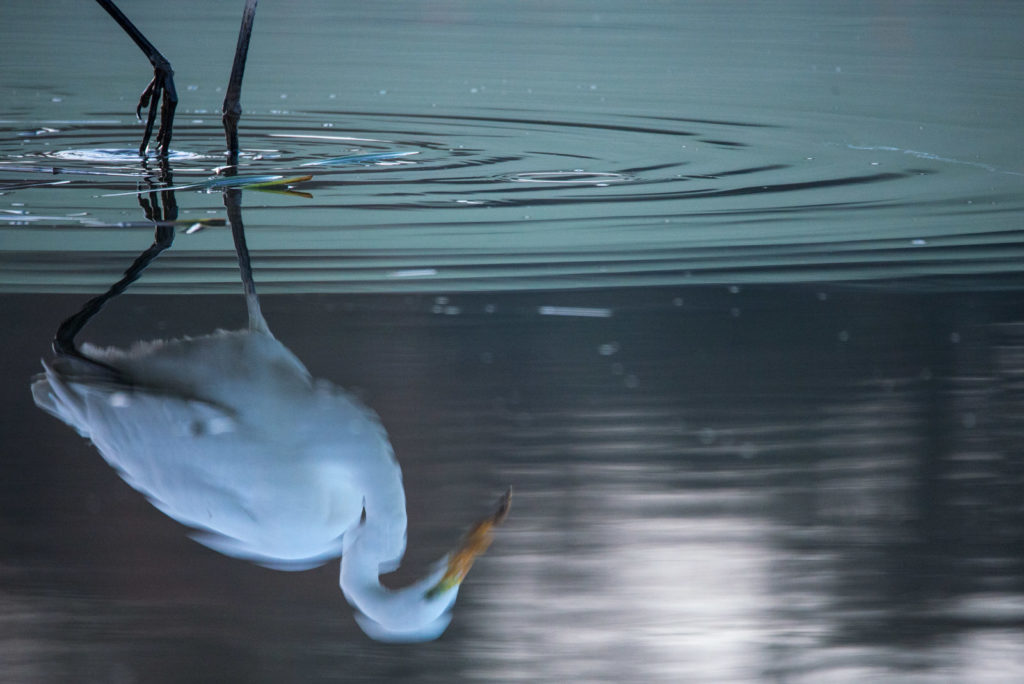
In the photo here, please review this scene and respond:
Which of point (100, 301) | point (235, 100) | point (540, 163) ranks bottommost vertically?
point (540, 163)

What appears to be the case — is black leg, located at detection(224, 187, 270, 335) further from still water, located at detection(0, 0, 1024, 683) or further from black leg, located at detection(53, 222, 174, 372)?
black leg, located at detection(53, 222, 174, 372)

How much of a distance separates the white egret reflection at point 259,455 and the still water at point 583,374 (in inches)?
1.5

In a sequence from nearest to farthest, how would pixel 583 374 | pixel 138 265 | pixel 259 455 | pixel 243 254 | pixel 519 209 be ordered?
1. pixel 259 455
2. pixel 583 374
3. pixel 138 265
4. pixel 243 254
5. pixel 519 209

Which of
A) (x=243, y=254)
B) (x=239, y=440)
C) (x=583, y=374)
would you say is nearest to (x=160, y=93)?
(x=243, y=254)

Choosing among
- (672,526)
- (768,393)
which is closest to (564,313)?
(768,393)

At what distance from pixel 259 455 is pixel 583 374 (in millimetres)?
759

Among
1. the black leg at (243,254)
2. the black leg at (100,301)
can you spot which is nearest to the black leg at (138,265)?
the black leg at (100,301)

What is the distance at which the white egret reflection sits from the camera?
7.71 ft

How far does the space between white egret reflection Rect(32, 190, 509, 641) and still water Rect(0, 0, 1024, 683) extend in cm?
4

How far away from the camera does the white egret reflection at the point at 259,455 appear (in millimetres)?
2350

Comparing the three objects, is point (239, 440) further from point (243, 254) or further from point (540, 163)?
point (540, 163)

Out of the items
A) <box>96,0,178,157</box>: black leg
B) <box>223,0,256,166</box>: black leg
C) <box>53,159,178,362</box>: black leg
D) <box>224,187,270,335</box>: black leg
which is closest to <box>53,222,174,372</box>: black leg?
<box>53,159,178,362</box>: black leg

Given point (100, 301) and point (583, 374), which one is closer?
point (583, 374)

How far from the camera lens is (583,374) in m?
3.31
